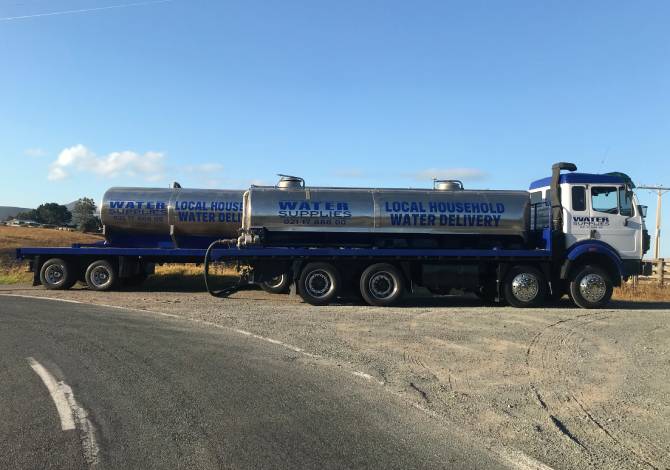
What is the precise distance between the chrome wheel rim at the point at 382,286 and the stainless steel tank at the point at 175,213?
173 inches

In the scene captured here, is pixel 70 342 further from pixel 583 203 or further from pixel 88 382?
pixel 583 203

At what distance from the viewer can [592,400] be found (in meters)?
6.23

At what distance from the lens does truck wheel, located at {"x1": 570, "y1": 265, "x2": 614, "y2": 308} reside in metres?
15.0

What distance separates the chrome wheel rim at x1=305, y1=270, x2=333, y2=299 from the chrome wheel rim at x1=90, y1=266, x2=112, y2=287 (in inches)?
249

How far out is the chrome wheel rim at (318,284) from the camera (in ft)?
49.6

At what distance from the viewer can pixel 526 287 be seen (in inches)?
596

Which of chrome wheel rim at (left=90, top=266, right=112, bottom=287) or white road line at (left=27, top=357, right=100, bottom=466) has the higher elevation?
chrome wheel rim at (left=90, top=266, right=112, bottom=287)

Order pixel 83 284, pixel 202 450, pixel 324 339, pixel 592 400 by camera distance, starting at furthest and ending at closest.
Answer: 1. pixel 83 284
2. pixel 324 339
3. pixel 592 400
4. pixel 202 450

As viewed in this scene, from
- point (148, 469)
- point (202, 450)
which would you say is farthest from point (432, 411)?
point (148, 469)

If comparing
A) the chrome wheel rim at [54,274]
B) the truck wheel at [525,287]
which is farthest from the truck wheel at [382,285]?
the chrome wheel rim at [54,274]

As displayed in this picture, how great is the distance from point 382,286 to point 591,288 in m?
5.52

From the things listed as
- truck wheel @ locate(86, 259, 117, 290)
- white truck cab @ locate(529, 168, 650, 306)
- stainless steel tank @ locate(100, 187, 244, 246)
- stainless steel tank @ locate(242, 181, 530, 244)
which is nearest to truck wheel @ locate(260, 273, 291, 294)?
stainless steel tank @ locate(100, 187, 244, 246)

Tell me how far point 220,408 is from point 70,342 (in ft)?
14.5

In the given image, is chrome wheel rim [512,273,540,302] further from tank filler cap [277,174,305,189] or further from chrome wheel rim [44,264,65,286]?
chrome wheel rim [44,264,65,286]
